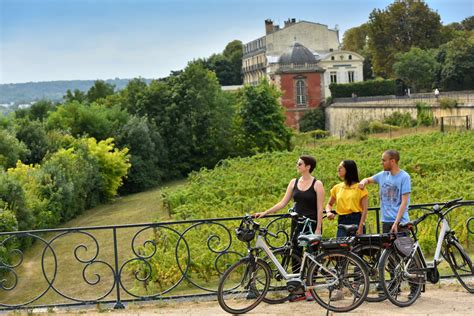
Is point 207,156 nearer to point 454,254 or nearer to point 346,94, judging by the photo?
point 346,94

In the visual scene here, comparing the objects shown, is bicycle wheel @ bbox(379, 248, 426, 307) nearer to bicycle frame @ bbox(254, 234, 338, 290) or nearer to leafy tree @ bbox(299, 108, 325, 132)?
bicycle frame @ bbox(254, 234, 338, 290)

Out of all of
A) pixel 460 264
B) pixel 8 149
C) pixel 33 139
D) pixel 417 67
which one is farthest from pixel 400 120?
pixel 460 264

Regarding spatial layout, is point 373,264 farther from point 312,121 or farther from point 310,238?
point 312,121

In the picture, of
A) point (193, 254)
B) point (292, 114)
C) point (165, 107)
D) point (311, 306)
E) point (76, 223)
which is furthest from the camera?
point (292, 114)

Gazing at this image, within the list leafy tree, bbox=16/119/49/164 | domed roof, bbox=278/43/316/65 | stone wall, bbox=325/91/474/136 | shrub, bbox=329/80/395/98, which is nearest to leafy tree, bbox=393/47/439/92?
shrub, bbox=329/80/395/98

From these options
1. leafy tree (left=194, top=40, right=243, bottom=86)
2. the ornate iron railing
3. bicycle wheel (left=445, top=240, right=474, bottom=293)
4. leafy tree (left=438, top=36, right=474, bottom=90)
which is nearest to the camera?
bicycle wheel (left=445, top=240, right=474, bottom=293)

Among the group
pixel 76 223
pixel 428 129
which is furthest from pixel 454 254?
pixel 428 129

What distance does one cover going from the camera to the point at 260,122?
53750mm

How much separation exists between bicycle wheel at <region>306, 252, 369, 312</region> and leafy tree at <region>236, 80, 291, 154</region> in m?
44.2

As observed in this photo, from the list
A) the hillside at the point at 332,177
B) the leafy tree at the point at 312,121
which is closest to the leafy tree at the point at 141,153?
the hillside at the point at 332,177

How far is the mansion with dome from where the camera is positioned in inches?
2980

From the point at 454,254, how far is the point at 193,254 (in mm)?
7205

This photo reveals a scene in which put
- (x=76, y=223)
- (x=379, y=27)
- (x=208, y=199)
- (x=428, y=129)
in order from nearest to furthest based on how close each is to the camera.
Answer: (x=208, y=199)
(x=76, y=223)
(x=428, y=129)
(x=379, y=27)

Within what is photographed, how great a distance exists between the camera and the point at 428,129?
1909 inches
